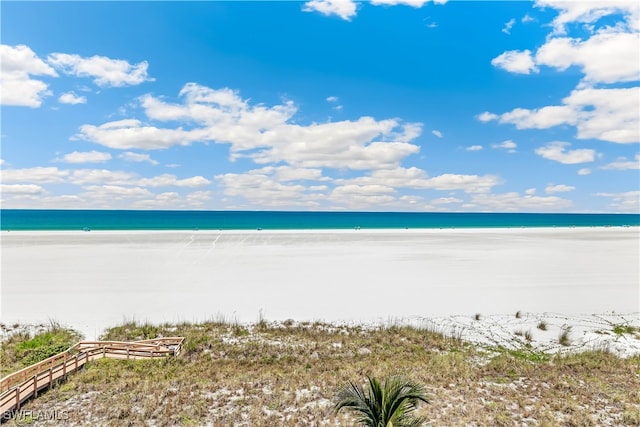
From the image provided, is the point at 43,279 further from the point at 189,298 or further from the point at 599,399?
the point at 599,399

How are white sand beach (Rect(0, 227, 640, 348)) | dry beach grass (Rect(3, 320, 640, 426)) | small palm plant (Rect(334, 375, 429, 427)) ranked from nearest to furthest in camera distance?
1. small palm plant (Rect(334, 375, 429, 427))
2. dry beach grass (Rect(3, 320, 640, 426))
3. white sand beach (Rect(0, 227, 640, 348))

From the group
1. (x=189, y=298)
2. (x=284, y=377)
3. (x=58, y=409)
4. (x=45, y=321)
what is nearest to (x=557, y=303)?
(x=284, y=377)

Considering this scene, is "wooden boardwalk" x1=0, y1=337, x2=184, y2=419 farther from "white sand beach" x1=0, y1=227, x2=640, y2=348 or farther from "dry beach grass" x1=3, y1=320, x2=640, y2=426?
"white sand beach" x1=0, y1=227, x2=640, y2=348

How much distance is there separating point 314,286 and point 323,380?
45.1 ft

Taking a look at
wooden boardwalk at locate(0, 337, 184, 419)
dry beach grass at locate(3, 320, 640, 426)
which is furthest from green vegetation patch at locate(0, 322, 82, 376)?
wooden boardwalk at locate(0, 337, 184, 419)

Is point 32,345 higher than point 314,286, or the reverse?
point 314,286

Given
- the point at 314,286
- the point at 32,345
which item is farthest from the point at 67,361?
the point at 314,286

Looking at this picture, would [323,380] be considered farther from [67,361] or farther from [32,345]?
[32,345]

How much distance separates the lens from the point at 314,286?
26.5m

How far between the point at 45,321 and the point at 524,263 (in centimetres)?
3599

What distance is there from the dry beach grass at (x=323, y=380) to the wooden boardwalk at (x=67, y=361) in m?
0.42

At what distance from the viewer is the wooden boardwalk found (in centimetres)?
1112

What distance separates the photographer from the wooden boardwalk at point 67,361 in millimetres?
11117

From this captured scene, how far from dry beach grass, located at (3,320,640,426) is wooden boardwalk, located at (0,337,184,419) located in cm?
42
